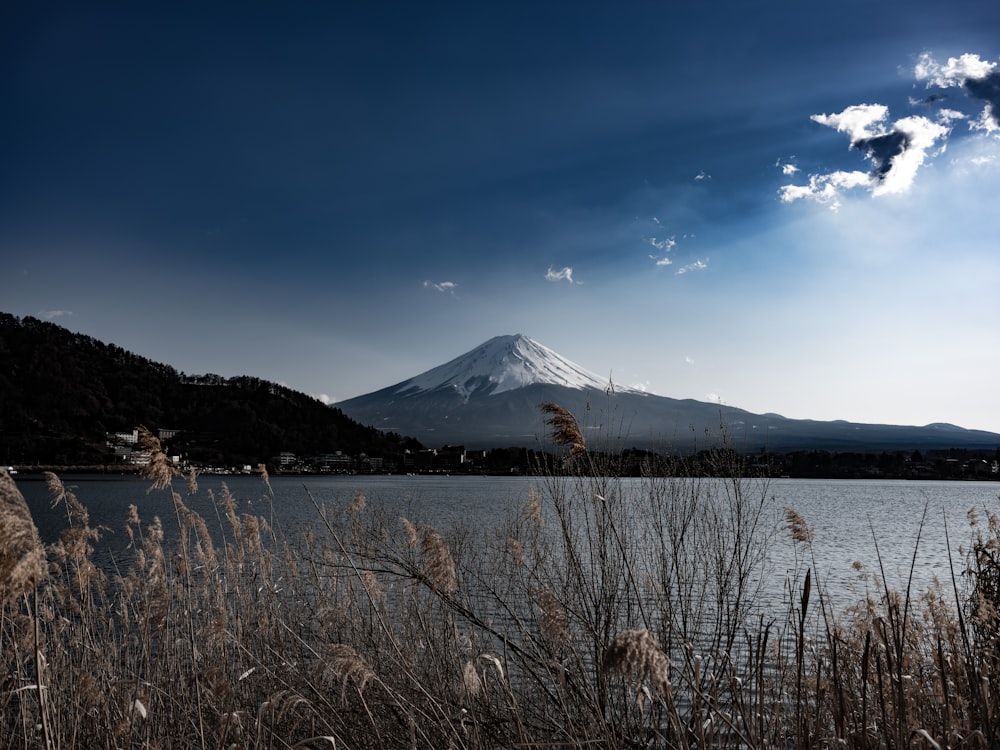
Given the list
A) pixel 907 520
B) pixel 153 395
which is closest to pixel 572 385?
pixel 153 395

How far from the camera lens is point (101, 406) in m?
81.6

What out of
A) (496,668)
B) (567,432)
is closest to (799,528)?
(567,432)

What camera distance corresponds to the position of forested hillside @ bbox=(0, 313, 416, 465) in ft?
262

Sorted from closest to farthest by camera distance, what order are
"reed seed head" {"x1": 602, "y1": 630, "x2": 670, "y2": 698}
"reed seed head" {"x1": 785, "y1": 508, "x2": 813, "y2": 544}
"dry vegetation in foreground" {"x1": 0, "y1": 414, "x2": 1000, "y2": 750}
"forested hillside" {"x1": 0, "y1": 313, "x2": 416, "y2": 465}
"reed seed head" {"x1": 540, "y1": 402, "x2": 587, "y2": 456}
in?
"reed seed head" {"x1": 602, "y1": 630, "x2": 670, "y2": 698} < "dry vegetation in foreground" {"x1": 0, "y1": 414, "x2": 1000, "y2": 750} < "reed seed head" {"x1": 540, "y1": 402, "x2": 587, "y2": 456} < "reed seed head" {"x1": 785, "y1": 508, "x2": 813, "y2": 544} < "forested hillside" {"x1": 0, "y1": 313, "x2": 416, "y2": 465}

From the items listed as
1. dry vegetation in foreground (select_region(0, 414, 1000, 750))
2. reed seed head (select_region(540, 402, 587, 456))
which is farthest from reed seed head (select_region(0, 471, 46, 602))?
reed seed head (select_region(540, 402, 587, 456))

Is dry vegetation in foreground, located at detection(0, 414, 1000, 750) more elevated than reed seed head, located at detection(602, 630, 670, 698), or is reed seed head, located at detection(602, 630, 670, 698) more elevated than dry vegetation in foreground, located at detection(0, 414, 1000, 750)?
reed seed head, located at detection(602, 630, 670, 698)

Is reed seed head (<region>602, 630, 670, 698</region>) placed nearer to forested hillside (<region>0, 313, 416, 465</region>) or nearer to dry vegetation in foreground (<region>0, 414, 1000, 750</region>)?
dry vegetation in foreground (<region>0, 414, 1000, 750</region>)

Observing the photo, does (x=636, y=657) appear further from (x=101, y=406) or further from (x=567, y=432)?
(x=101, y=406)

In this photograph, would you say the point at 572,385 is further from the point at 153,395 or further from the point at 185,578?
the point at 185,578

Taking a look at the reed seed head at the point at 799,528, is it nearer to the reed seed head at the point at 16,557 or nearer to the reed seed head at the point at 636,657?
the reed seed head at the point at 636,657

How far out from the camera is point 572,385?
17525 cm

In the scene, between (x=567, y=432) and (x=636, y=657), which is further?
(x=567, y=432)

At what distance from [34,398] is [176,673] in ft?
301

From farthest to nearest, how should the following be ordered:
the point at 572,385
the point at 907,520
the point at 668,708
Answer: the point at 572,385
the point at 907,520
the point at 668,708
